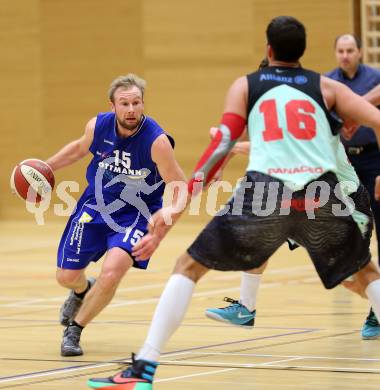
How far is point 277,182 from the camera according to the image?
496 cm

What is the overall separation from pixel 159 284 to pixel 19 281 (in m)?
1.45

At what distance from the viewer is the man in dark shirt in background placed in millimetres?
7535

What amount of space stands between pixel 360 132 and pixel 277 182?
2774 millimetres

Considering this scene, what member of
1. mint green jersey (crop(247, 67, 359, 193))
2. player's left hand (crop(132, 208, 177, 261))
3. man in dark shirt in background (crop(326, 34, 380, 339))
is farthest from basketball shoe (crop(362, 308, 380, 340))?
mint green jersey (crop(247, 67, 359, 193))

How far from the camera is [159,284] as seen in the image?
414 inches

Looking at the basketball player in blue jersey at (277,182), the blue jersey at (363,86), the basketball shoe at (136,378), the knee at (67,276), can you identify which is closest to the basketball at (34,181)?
the knee at (67,276)

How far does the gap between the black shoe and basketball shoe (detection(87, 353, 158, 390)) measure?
1.61m

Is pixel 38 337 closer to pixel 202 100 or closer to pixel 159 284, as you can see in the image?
pixel 159 284

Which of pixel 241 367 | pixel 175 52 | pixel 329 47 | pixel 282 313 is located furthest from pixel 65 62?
pixel 241 367

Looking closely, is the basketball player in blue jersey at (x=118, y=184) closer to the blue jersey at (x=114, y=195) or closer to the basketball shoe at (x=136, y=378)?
the blue jersey at (x=114, y=195)

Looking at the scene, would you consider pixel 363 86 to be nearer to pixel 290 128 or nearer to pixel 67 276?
pixel 67 276

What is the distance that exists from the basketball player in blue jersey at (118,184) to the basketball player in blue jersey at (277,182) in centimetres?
164

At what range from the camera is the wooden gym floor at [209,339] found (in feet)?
18.6

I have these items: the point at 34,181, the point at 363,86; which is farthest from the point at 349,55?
the point at 34,181
